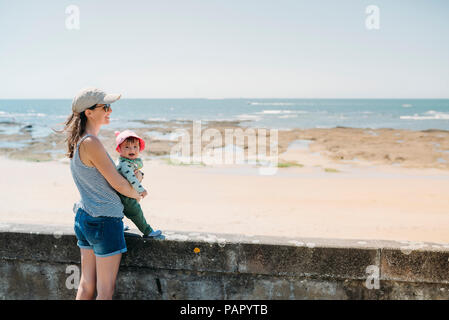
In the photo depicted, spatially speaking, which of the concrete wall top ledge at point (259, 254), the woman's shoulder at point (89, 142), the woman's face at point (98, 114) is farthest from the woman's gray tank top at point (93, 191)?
the concrete wall top ledge at point (259, 254)

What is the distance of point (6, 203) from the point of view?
9.63 meters

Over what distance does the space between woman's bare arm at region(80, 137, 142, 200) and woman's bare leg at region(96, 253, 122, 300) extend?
444 millimetres

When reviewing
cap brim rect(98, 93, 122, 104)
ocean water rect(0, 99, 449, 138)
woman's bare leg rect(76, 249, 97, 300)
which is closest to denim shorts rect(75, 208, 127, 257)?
woman's bare leg rect(76, 249, 97, 300)

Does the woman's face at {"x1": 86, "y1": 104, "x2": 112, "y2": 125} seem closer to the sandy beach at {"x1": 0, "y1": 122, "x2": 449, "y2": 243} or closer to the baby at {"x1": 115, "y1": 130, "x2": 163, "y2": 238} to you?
the baby at {"x1": 115, "y1": 130, "x2": 163, "y2": 238}

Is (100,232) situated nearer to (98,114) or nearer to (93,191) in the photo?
(93,191)

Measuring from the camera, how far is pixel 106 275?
242 centimetres

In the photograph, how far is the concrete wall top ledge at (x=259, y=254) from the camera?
8.61 ft

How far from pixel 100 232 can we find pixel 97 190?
0.26 meters

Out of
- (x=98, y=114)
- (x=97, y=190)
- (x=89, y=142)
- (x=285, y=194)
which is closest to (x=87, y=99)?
(x=98, y=114)

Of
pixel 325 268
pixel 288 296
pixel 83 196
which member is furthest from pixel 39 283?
pixel 325 268

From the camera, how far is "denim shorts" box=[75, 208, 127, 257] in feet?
7.78

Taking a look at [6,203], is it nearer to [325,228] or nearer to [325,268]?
[325,228]

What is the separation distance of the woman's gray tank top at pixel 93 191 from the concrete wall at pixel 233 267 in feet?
1.67

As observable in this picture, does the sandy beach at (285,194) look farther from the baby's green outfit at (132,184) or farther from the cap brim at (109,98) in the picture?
the cap brim at (109,98)
